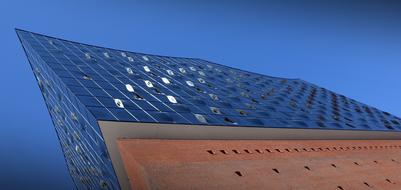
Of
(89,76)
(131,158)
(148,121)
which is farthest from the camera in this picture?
(89,76)

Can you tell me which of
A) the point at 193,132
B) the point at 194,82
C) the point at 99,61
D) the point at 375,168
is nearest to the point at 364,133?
the point at 375,168

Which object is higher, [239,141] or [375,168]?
[239,141]

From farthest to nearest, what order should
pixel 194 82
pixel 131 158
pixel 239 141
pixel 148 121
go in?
pixel 194 82, pixel 239 141, pixel 148 121, pixel 131 158

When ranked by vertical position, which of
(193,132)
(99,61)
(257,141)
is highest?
(99,61)

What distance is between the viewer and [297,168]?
1831 centimetres

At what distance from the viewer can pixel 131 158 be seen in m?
13.8

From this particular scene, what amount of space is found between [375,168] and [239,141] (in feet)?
27.9

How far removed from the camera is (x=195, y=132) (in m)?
A: 18.5

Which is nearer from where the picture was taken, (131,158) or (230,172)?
(131,158)

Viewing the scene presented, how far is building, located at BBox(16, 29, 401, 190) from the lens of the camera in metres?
15.0

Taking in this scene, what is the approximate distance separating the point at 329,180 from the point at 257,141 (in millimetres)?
4146

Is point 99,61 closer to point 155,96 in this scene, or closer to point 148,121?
point 155,96

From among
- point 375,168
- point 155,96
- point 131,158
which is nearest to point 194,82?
point 155,96

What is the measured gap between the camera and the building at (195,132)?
1499cm
